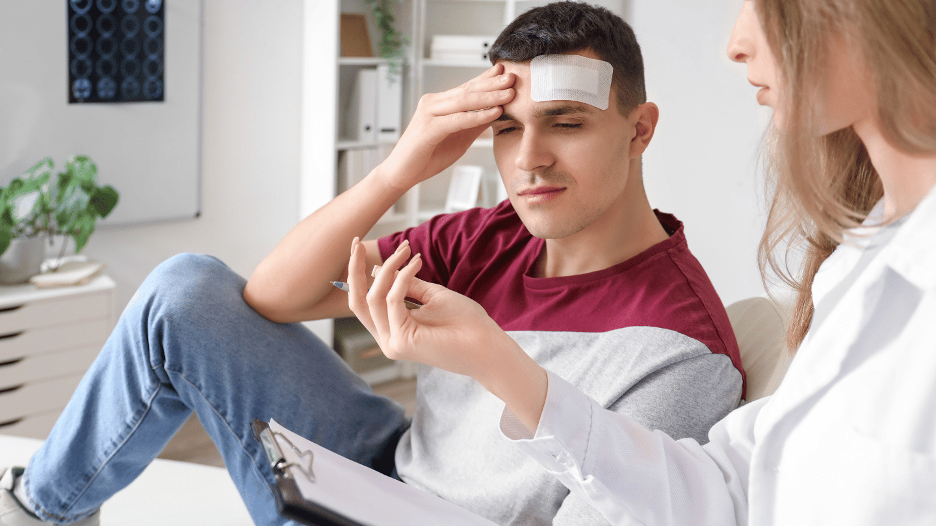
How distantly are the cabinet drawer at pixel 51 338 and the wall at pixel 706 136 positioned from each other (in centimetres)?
213

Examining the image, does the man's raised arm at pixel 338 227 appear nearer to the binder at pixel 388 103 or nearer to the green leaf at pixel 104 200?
the green leaf at pixel 104 200

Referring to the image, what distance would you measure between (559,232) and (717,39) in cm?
199

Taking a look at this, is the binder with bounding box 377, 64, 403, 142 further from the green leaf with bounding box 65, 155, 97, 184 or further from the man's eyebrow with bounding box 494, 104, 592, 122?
the man's eyebrow with bounding box 494, 104, 592, 122

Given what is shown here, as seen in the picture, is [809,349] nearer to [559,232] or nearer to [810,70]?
[810,70]

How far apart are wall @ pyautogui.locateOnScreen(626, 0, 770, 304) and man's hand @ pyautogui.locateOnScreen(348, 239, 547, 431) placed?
210 cm

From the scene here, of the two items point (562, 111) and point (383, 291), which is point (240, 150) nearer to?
point (562, 111)

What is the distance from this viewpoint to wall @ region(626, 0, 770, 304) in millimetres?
2764

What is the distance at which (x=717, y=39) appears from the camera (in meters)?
2.85

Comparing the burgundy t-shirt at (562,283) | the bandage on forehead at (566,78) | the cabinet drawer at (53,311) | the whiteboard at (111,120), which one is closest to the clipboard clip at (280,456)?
the burgundy t-shirt at (562,283)

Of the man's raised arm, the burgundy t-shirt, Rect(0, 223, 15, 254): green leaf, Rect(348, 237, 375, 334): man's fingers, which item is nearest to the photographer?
Rect(348, 237, 375, 334): man's fingers

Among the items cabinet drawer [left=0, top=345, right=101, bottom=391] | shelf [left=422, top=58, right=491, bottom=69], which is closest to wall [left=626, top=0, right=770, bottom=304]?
shelf [left=422, top=58, right=491, bottom=69]

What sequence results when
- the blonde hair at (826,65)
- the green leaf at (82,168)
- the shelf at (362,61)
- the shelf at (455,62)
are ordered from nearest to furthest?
the blonde hair at (826,65), the green leaf at (82,168), the shelf at (362,61), the shelf at (455,62)

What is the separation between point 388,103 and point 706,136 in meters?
1.25

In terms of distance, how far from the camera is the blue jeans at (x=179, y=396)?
1168mm
